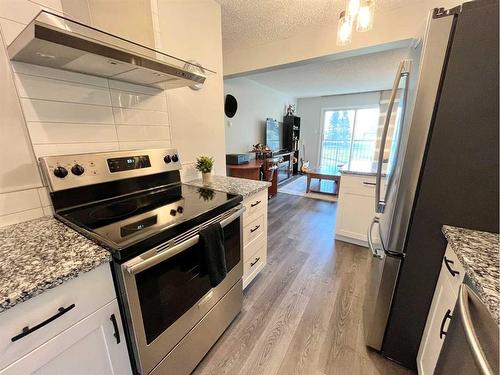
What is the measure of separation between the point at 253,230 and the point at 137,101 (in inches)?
48.8

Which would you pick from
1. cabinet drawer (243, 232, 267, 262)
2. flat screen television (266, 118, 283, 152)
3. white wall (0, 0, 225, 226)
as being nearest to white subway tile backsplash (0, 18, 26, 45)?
white wall (0, 0, 225, 226)

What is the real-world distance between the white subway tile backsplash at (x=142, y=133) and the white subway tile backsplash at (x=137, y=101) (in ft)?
0.43

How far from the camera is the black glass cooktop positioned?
833 millimetres

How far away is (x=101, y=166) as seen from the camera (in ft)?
3.97

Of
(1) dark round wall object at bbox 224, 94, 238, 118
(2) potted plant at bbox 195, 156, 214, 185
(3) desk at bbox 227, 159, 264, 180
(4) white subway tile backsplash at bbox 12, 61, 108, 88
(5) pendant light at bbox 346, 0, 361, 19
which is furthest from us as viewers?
(1) dark round wall object at bbox 224, 94, 238, 118

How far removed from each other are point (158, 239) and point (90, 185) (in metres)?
0.61

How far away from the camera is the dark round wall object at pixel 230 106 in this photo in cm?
387

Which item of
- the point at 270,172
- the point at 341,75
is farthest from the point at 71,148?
the point at 341,75

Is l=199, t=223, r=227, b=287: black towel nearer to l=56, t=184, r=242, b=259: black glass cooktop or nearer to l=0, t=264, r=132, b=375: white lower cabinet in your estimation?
l=56, t=184, r=242, b=259: black glass cooktop

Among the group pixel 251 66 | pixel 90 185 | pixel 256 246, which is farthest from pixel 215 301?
pixel 251 66

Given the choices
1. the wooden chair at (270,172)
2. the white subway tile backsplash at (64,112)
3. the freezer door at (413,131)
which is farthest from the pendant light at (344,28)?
the wooden chair at (270,172)

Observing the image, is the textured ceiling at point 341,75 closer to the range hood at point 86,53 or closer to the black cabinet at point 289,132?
the black cabinet at point 289,132

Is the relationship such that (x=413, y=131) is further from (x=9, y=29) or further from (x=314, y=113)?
(x=314, y=113)

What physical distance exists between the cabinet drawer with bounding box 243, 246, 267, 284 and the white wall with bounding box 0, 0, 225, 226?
91 centimetres
